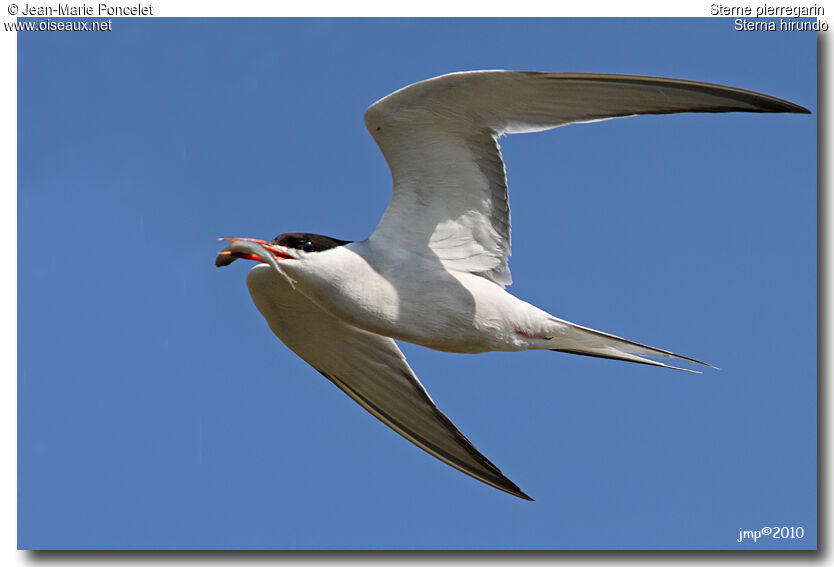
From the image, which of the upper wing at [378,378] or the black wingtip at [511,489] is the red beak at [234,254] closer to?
the upper wing at [378,378]

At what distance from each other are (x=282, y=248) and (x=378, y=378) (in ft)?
5.98

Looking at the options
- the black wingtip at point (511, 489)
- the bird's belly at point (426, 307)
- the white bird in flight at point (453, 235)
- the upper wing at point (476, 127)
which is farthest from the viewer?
the black wingtip at point (511, 489)

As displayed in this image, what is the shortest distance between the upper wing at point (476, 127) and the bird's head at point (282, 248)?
17.2 inches

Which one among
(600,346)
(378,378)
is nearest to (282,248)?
(378,378)

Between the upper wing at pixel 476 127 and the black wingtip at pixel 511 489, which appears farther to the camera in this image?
the black wingtip at pixel 511 489

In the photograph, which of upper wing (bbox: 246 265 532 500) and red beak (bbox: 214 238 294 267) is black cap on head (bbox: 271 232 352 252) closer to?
red beak (bbox: 214 238 294 267)

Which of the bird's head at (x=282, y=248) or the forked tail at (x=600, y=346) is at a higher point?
the bird's head at (x=282, y=248)

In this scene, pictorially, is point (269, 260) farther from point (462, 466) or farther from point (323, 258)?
point (462, 466)

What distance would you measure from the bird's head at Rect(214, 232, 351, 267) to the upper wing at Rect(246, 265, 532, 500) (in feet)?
3.69

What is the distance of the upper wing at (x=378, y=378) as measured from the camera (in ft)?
26.0

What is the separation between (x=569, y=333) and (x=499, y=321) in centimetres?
51

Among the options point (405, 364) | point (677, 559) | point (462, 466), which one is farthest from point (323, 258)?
point (677, 559)

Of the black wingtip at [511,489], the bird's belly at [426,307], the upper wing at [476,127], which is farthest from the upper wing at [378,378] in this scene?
the upper wing at [476,127]

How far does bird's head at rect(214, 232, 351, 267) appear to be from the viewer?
639 cm
